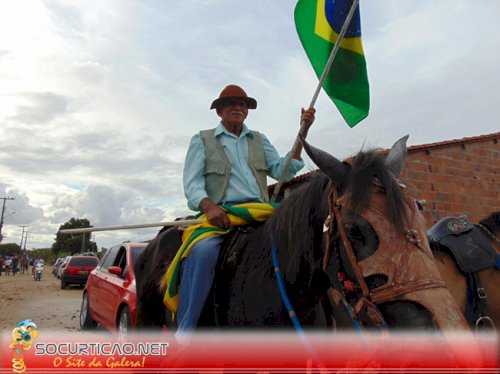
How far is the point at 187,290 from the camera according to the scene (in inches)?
95.9

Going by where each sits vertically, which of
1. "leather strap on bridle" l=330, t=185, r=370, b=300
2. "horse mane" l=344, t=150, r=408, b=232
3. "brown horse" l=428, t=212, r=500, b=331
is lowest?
"brown horse" l=428, t=212, r=500, b=331

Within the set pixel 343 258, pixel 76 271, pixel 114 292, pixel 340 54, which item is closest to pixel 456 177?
pixel 340 54

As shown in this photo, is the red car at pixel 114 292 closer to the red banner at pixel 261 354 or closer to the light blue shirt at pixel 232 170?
the red banner at pixel 261 354

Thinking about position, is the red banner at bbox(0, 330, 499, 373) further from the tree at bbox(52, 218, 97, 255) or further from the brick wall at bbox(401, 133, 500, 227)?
the tree at bbox(52, 218, 97, 255)

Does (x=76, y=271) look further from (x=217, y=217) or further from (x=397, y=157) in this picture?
(x=397, y=157)

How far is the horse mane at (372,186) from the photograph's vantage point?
1725 millimetres

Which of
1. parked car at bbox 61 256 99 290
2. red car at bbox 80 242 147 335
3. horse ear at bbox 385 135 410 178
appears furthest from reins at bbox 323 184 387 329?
parked car at bbox 61 256 99 290

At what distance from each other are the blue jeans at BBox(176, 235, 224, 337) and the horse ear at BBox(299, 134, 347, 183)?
0.93 meters

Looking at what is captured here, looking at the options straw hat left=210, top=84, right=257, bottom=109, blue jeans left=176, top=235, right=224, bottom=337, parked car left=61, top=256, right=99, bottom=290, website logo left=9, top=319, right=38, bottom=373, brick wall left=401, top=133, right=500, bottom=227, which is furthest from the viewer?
parked car left=61, top=256, right=99, bottom=290

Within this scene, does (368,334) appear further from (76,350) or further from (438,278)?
(76,350)

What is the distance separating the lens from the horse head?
5.00ft

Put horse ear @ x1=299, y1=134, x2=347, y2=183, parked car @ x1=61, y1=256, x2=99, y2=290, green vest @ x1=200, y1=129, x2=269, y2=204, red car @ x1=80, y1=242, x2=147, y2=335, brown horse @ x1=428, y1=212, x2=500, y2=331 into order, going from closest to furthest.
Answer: horse ear @ x1=299, y1=134, x2=347, y2=183 → green vest @ x1=200, y1=129, x2=269, y2=204 → brown horse @ x1=428, y1=212, x2=500, y2=331 → red car @ x1=80, y1=242, x2=147, y2=335 → parked car @ x1=61, y1=256, x2=99, y2=290

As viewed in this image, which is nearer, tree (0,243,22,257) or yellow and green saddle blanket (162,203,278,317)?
yellow and green saddle blanket (162,203,278,317)

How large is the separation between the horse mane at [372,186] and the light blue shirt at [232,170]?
3.73 feet
